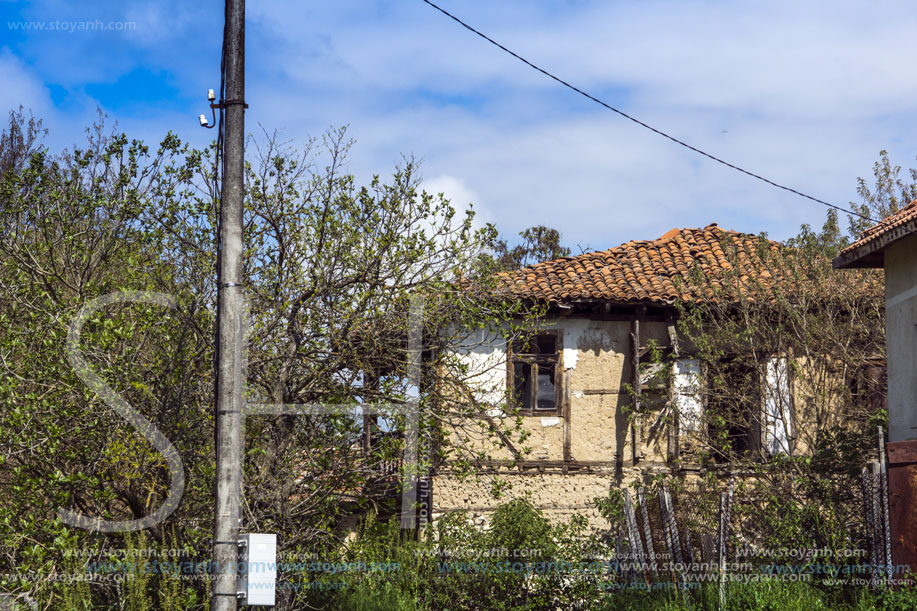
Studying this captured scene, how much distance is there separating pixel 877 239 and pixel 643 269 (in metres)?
5.89

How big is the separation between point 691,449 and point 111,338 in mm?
10327

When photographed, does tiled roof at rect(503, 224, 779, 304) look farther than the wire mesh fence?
Yes

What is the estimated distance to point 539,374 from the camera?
1675cm

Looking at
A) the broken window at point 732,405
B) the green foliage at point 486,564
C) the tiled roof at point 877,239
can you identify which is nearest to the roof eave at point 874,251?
the tiled roof at point 877,239

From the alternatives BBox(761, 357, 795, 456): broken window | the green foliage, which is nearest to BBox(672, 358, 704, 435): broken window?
BBox(761, 357, 795, 456): broken window

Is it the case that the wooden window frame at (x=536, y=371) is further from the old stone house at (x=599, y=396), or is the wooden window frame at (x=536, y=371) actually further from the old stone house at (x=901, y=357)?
the old stone house at (x=901, y=357)

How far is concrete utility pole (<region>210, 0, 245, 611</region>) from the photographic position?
21.1 feet

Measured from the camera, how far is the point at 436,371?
11.3 m

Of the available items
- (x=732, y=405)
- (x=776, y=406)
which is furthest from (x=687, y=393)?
(x=776, y=406)

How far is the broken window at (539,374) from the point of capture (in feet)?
53.7

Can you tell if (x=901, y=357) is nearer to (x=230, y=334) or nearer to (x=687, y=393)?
(x=687, y=393)

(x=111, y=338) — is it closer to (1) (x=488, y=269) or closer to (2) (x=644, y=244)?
(1) (x=488, y=269)

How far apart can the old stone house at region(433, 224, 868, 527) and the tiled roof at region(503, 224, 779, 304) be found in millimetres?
41

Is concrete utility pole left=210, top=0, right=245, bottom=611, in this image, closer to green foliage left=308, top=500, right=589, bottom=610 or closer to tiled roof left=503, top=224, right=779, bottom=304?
green foliage left=308, top=500, right=589, bottom=610
